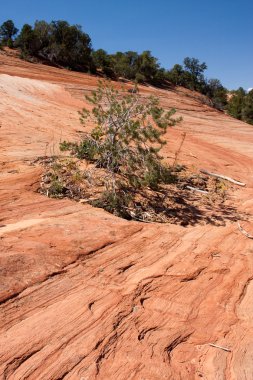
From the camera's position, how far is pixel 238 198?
8.29 meters

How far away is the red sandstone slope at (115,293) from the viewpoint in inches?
121

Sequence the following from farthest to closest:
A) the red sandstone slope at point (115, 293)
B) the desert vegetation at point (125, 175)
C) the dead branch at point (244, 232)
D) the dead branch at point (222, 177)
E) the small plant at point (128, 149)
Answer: the dead branch at point (222, 177) → the small plant at point (128, 149) → the desert vegetation at point (125, 175) → the dead branch at point (244, 232) → the red sandstone slope at point (115, 293)

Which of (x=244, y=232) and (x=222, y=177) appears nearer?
(x=244, y=232)

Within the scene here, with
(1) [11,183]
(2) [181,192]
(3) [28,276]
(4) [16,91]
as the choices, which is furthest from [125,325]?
(4) [16,91]

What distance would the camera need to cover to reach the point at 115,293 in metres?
3.87

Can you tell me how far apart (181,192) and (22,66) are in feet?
58.3

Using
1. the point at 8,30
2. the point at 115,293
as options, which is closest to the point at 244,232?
the point at 115,293

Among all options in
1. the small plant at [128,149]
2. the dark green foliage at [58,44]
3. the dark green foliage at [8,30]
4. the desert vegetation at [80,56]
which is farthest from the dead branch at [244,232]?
the dark green foliage at [8,30]

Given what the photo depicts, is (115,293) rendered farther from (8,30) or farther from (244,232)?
(8,30)

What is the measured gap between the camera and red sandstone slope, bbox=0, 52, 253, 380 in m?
3.07

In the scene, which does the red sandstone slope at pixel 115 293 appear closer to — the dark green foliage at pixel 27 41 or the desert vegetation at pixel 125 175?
the desert vegetation at pixel 125 175

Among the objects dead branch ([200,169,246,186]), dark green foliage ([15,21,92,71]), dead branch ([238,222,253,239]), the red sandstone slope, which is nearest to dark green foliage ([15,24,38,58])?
dark green foliage ([15,21,92,71])

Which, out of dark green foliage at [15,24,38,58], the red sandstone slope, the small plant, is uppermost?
dark green foliage at [15,24,38,58]

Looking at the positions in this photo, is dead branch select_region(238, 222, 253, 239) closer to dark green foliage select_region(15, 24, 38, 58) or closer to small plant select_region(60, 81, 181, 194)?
small plant select_region(60, 81, 181, 194)
